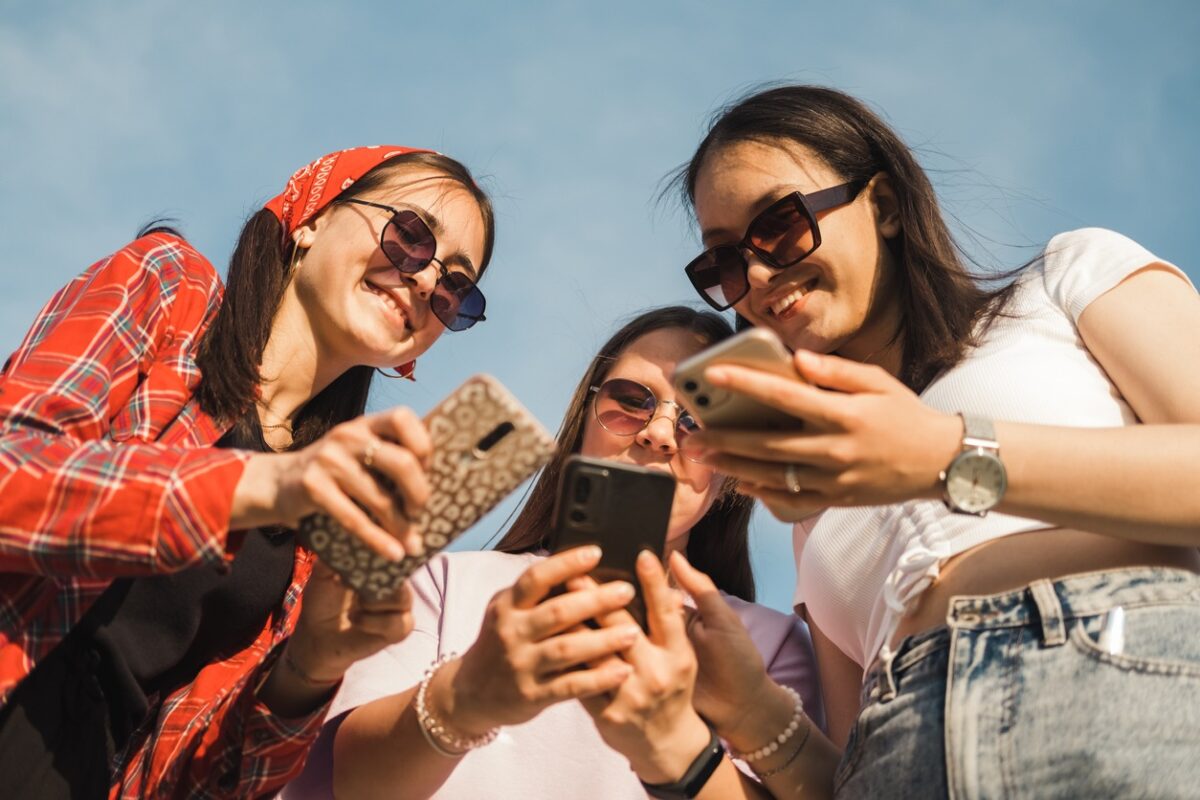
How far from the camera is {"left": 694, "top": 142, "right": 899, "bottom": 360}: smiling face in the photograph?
3879mm

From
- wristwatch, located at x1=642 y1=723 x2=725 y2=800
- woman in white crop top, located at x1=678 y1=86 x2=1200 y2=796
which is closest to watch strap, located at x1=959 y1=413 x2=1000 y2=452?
woman in white crop top, located at x1=678 y1=86 x2=1200 y2=796

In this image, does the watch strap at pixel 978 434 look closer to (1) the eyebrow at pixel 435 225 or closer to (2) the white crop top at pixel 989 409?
(2) the white crop top at pixel 989 409

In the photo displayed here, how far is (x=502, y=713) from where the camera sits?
8.78ft

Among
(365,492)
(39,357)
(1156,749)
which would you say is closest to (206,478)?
(365,492)

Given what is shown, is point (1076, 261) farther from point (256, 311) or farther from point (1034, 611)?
point (256, 311)

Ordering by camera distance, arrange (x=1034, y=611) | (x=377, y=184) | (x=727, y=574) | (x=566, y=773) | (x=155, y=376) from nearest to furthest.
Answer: (x=1034, y=611), (x=155, y=376), (x=566, y=773), (x=377, y=184), (x=727, y=574)

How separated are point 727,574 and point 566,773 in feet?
4.91

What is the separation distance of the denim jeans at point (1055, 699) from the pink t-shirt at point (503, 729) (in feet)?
3.64

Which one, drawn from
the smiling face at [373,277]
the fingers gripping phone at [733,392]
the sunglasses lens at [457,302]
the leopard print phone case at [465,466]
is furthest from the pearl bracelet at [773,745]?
the sunglasses lens at [457,302]

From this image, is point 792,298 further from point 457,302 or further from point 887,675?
point 887,675

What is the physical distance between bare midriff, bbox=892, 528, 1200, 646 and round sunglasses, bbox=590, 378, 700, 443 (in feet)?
5.42

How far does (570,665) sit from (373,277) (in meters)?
2.11

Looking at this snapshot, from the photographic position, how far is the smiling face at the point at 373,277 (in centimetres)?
415

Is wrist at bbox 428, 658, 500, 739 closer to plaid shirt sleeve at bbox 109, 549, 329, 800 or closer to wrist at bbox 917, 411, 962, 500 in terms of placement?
plaid shirt sleeve at bbox 109, 549, 329, 800
